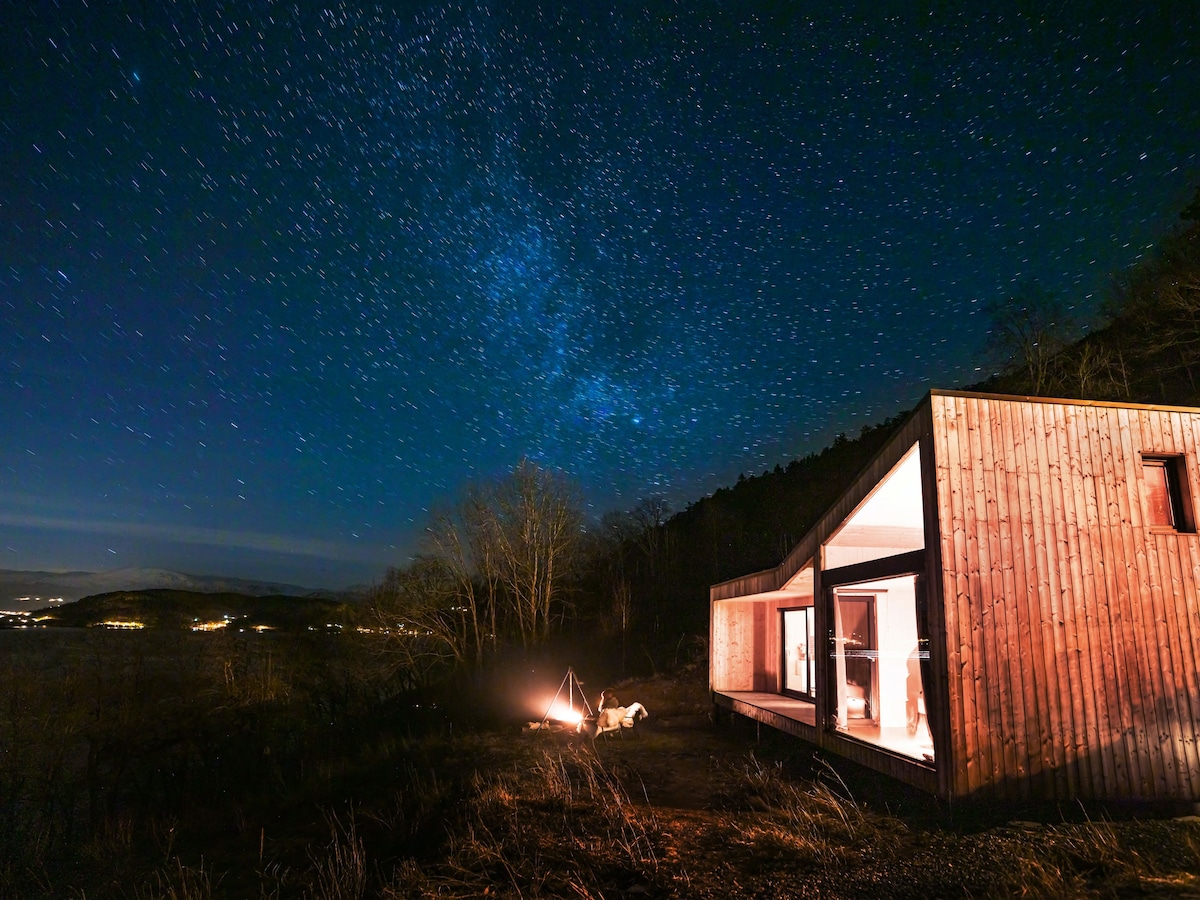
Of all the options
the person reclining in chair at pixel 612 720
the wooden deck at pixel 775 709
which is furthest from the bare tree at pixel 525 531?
the wooden deck at pixel 775 709

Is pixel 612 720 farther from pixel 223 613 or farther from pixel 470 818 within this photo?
pixel 223 613

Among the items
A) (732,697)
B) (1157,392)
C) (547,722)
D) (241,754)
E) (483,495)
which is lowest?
(241,754)

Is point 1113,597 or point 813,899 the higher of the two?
point 1113,597

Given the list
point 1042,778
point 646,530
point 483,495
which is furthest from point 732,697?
point 646,530

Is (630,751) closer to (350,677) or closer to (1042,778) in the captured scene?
(1042,778)

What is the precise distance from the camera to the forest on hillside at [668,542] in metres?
21.2

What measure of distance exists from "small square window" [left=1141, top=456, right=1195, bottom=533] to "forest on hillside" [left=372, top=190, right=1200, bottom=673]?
39.0ft

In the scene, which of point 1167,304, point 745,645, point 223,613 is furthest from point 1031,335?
point 223,613

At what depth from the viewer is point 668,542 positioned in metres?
43.3

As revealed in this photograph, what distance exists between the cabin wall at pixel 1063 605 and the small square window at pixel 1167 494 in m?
0.09

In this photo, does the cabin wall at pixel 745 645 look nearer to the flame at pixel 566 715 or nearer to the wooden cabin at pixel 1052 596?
the flame at pixel 566 715

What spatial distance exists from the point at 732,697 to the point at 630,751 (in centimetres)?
244

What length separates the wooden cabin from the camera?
6449 millimetres

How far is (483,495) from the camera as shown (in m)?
27.9
